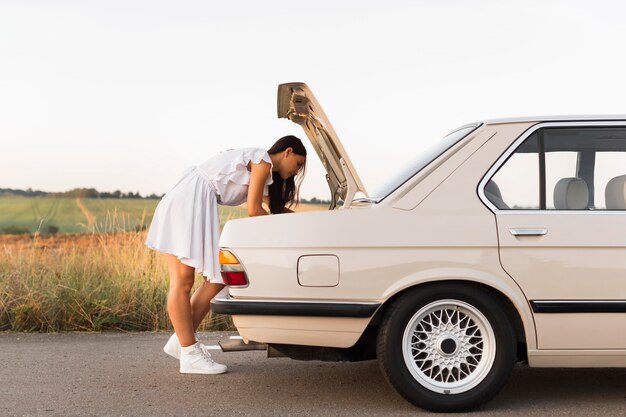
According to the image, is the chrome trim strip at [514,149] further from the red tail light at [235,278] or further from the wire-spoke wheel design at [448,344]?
the red tail light at [235,278]

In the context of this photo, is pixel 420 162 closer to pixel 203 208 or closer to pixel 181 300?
pixel 203 208

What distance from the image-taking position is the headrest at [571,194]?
5035mm

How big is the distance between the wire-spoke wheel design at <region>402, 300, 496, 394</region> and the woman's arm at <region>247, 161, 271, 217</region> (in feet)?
4.46

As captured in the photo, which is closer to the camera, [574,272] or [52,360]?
[574,272]

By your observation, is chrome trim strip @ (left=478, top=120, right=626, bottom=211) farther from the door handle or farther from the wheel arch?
the wheel arch

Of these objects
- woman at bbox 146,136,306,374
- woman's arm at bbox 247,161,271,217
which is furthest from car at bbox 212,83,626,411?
woman at bbox 146,136,306,374

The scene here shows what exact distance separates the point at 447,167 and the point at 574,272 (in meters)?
0.95

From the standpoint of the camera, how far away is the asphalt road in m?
5.08

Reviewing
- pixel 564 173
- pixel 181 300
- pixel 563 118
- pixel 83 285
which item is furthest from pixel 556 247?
pixel 83 285

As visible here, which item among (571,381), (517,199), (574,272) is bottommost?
(571,381)

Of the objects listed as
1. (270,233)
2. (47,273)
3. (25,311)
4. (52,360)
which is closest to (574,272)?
(270,233)

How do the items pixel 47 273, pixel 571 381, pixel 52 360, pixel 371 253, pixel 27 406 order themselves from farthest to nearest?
pixel 47 273 < pixel 52 360 < pixel 571 381 < pixel 27 406 < pixel 371 253

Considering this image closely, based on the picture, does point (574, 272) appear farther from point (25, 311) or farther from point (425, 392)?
point (25, 311)

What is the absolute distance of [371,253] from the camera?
15.8 ft
